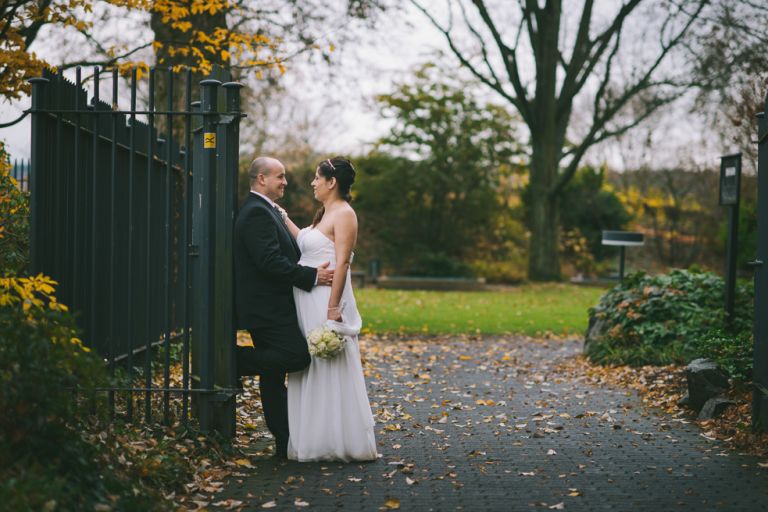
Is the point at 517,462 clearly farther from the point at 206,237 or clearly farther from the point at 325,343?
the point at 206,237

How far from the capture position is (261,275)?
5859mm

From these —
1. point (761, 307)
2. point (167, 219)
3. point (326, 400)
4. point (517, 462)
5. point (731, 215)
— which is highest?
point (731, 215)

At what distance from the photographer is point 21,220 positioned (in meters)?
7.49

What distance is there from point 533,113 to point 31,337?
905 inches

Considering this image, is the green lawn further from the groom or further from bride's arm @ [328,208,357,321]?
bride's arm @ [328,208,357,321]

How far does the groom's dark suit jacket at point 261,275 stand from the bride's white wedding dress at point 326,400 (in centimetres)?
14

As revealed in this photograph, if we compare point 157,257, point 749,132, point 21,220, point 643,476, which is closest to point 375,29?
point 749,132

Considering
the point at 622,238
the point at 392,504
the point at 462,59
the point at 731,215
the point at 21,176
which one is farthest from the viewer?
the point at 462,59

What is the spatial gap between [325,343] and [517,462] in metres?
1.59

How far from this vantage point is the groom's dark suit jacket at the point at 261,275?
5758 millimetres

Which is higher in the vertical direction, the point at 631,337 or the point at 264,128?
the point at 264,128

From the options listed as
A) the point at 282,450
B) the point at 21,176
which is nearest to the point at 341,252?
the point at 282,450

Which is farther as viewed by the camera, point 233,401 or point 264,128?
point 264,128

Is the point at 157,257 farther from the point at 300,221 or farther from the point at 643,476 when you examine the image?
the point at 300,221
